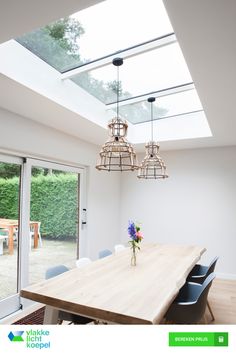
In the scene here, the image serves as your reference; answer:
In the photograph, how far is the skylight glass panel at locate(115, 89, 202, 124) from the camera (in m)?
3.85

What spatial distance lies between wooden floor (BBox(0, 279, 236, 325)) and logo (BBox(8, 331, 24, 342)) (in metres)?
1.91

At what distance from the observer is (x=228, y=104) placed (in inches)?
109

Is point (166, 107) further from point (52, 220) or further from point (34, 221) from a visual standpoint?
point (34, 221)

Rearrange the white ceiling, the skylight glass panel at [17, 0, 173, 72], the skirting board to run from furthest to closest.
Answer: the skirting board, the skylight glass panel at [17, 0, 173, 72], the white ceiling

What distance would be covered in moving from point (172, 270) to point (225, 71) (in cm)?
182

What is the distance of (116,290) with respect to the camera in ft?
6.16

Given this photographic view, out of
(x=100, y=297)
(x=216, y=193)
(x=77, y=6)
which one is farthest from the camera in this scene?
(x=216, y=193)

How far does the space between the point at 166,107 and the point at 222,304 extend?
2977 mm

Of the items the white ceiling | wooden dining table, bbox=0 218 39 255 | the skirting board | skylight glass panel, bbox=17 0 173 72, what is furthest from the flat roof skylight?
the skirting board

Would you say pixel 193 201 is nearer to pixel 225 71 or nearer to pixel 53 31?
pixel 225 71

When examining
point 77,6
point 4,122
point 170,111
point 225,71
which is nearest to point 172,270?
point 225,71

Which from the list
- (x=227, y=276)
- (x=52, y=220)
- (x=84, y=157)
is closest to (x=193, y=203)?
(x=227, y=276)

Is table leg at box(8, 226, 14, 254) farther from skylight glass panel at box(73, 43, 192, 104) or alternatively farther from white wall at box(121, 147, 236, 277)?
white wall at box(121, 147, 236, 277)

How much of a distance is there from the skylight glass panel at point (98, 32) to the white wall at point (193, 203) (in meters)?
3.00
